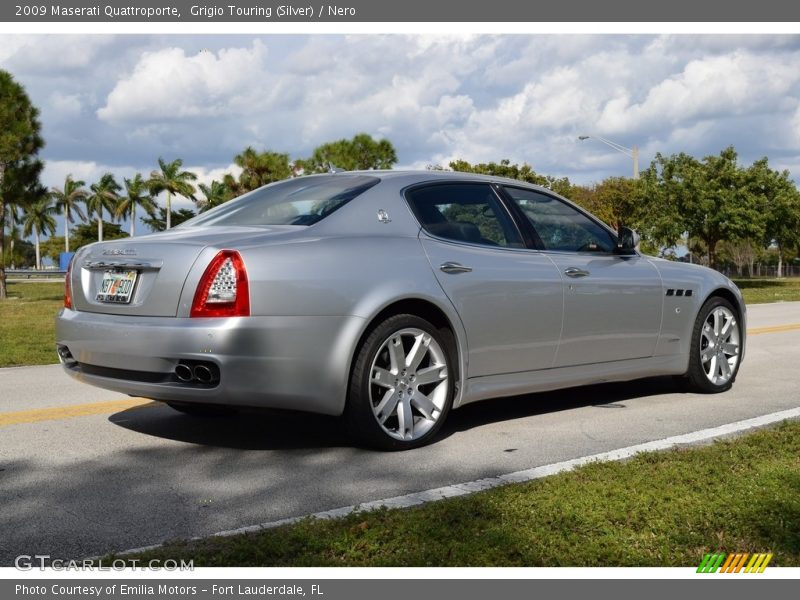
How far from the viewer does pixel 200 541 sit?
366 centimetres

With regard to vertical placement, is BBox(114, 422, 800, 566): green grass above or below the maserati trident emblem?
below

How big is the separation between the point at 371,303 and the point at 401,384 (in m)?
0.53

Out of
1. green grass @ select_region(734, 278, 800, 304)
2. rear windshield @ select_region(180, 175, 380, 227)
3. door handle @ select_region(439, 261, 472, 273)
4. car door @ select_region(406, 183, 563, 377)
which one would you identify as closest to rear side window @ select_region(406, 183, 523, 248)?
car door @ select_region(406, 183, 563, 377)

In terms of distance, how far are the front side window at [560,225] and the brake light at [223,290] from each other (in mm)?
2324

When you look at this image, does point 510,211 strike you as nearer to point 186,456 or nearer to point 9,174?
point 186,456

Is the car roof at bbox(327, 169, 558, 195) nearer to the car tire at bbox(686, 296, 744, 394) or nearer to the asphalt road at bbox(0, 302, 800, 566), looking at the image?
the asphalt road at bbox(0, 302, 800, 566)

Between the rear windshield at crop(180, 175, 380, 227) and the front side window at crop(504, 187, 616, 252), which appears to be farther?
the front side window at crop(504, 187, 616, 252)

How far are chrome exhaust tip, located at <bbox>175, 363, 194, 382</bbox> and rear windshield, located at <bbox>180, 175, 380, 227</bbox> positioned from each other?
108 cm

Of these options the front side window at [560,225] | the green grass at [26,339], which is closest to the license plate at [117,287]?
the front side window at [560,225]

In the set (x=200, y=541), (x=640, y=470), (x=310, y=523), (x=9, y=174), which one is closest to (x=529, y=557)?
(x=310, y=523)

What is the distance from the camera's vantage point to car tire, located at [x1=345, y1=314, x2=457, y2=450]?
5.23 metres

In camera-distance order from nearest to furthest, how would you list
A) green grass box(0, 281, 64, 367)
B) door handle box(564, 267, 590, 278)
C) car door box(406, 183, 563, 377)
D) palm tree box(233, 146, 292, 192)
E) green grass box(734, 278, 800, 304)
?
car door box(406, 183, 563, 377), door handle box(564, 267, 590, 278), green grass box(0, 281, 64, 367), green grass box(734, 278, 800, 304), palm tree box(233, 146, 292, 192)

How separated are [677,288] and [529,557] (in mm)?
4227

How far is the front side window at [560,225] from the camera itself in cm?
659
